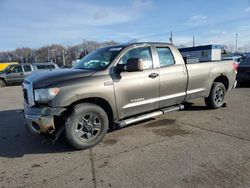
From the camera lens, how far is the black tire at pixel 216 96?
6.70 meters

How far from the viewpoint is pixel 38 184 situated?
326 centimetres

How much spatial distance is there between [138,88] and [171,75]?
3.44 ft

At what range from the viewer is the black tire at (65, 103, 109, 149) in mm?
4145

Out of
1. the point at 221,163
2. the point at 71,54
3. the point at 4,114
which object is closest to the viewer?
the point at 221,163

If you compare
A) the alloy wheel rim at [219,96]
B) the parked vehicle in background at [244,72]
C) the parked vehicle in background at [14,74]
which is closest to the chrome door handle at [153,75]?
the alloy wheel rim at [219,96]

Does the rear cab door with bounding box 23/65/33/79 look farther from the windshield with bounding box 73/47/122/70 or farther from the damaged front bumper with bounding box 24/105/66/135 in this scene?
the damaged front bumper with bounding box 24/105/66/135

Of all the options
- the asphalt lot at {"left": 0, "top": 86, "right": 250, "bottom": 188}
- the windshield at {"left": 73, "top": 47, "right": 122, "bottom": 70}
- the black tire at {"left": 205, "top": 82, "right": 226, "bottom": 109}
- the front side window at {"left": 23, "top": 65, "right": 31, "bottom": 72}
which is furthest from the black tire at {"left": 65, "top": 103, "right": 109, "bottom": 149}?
the front side window at {"left": 23, "top": 65, "right": 31, "bottom": 72}

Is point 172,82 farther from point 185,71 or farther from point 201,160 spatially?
point 201,160

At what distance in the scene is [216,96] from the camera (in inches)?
272

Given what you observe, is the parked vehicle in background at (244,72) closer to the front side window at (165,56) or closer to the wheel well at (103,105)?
the front side window at (165,56)

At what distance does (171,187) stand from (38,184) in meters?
1.79

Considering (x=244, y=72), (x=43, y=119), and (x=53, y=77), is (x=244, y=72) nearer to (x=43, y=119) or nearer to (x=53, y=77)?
(x=53, y=77)

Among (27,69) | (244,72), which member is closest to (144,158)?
(244,72)

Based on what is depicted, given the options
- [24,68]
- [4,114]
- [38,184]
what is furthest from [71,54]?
[38,184]
